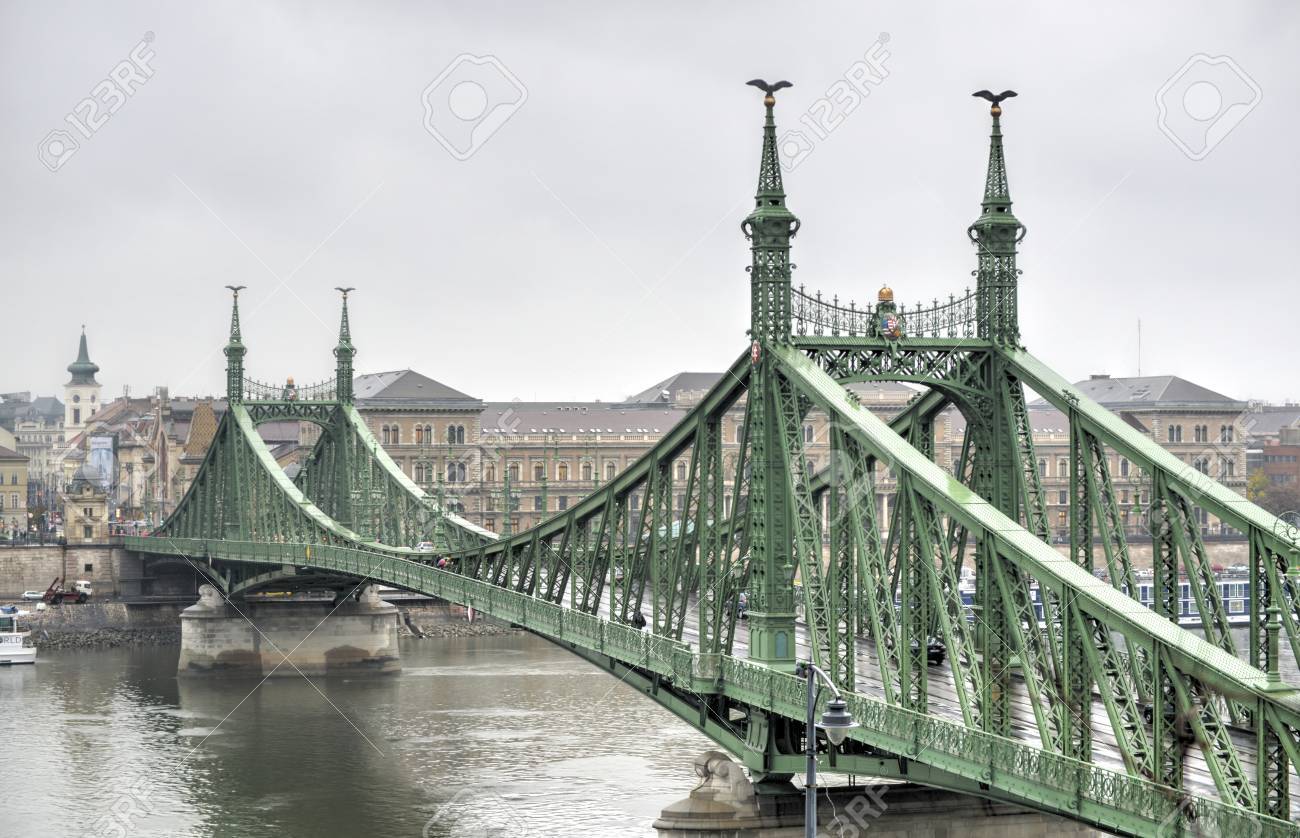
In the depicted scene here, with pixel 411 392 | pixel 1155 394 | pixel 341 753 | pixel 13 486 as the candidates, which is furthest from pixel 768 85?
pixel 13 486

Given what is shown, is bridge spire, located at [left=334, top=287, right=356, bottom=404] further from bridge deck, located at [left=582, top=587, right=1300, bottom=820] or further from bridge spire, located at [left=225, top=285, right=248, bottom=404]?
bridge deck, located at [left=582, top=587, right=1300, bottom=820]

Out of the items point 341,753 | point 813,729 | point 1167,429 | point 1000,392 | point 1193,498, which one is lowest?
point 341,753

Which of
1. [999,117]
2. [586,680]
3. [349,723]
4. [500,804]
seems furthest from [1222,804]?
[586,680]

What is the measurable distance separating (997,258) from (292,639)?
77.2m

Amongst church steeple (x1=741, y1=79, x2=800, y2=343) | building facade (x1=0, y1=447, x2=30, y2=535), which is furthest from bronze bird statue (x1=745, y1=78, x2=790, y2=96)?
building facade (x1=0, y1=447, x2=30, y2=535)

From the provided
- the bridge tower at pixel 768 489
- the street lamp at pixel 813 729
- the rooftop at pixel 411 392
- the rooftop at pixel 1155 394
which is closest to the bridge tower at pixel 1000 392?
the bridge tower at pixel 768 489

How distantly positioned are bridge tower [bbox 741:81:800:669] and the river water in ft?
53.7

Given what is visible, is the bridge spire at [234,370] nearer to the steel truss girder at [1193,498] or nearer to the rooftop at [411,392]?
the rooftop at [411,392]

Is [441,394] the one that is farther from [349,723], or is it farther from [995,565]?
[995,565]

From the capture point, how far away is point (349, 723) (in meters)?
93.6

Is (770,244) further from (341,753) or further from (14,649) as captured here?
(14,649)

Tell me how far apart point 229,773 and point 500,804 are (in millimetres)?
15311

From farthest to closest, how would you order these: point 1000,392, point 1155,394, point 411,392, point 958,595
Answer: point 1155,394, point 411,392, point 1000,392, point 958,595

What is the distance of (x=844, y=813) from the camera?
160 ft
